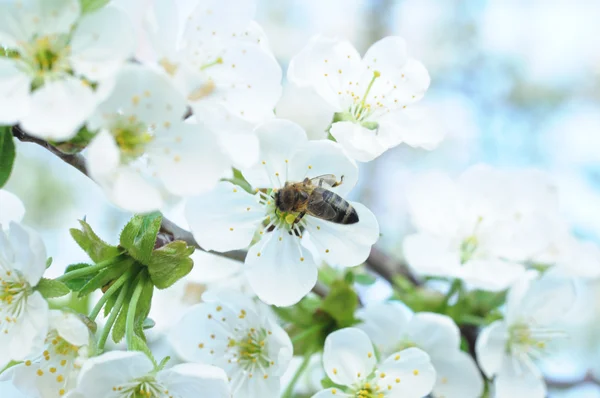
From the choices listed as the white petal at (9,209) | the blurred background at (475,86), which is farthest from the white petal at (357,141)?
the blurred background at (475,86)

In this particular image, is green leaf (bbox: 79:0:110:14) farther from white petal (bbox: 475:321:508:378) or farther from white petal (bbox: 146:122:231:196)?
white petal (bbox: 475:321:508:378)

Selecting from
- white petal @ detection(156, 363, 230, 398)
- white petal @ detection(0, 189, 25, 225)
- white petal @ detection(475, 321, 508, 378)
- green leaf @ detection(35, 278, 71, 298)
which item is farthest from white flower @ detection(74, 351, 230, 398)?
white petal @ detection(475, 321, 508, 378)

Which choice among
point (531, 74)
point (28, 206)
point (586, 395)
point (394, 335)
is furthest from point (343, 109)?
point (531, 74)

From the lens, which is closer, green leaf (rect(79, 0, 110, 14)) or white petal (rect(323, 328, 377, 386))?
green leaf (rect(79, 0, 110, 14))

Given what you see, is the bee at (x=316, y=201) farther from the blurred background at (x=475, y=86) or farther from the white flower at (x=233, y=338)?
the blurred background at (x=475, y=86)

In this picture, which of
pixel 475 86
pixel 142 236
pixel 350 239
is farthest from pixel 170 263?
pixel 475 86
